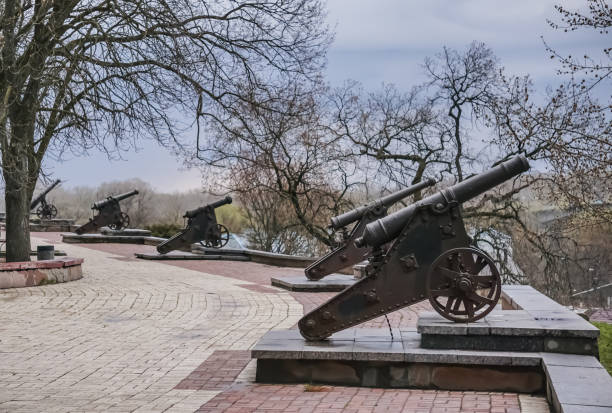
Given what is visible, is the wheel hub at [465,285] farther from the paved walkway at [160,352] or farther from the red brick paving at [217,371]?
the red brick paving at [217,371]

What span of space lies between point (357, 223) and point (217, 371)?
5853 mm

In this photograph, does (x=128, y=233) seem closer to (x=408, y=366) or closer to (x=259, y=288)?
(x=259, y=288)

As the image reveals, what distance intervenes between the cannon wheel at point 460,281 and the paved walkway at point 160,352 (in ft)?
2.48

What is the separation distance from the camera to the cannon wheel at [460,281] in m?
6.43

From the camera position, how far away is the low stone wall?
13.8 meters

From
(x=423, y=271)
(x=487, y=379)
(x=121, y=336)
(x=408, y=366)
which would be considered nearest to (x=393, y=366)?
(x=408, y=366)

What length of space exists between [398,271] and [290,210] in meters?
19.2

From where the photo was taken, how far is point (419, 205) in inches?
259

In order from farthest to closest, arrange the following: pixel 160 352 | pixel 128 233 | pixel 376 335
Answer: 1. pixel 128 233
2. pixel 160 352
3. pixel 376 335

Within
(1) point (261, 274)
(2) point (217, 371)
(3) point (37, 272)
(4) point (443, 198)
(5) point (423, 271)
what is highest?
(4) point (443, 198)

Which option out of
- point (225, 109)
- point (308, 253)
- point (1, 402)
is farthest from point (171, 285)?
point (308, 253)

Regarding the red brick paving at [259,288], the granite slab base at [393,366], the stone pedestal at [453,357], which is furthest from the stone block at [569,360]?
the red brick paving at [259,288]

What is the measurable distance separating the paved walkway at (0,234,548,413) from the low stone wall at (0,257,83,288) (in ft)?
1.25

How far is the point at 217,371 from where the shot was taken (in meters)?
7.11
